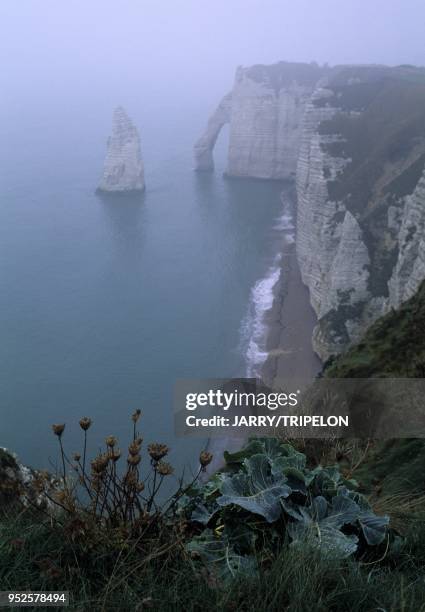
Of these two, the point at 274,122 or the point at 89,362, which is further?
the point at 274,122

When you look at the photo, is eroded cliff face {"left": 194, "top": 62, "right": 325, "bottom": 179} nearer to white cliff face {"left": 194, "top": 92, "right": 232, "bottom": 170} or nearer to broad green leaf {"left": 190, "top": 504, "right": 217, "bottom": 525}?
white cliff face {"left": 194, "top": 92, "right": 232, "bottom": 170}

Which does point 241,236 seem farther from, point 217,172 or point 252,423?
point 252,423

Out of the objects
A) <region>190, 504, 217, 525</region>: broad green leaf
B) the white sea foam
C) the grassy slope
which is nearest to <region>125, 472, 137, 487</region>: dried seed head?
<region>190, 504, 217, 525</region>: broad green leaf

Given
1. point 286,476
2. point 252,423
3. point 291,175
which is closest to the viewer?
point 286,476

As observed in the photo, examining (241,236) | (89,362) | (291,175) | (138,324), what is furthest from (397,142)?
(291,175)

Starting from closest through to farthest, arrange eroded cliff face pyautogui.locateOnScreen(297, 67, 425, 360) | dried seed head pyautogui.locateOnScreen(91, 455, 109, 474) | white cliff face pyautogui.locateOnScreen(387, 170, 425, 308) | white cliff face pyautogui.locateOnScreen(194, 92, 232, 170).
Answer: dried seed head pyautogui.locateOnScreen(91, 455, 109, 474)
white cliff face pyautogui.locateOnScreen(387, 170, 425, 308)
eroded cliff face pyautogui.locateOnScreen(297, 67, 425, 360)
white cliff face pyautogui.locateOnScreen(194, 92, 232, 170)

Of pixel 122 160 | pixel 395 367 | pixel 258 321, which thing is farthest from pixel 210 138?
pixel 395 367

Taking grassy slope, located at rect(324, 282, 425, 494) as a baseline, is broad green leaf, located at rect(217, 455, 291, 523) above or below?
above
